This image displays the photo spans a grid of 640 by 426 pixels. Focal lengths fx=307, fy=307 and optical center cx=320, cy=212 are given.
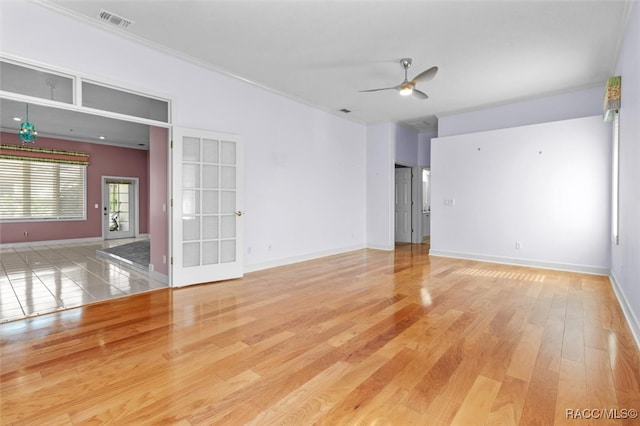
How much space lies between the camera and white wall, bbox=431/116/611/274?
500 centimetres

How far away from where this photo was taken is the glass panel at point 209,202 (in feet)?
14.8

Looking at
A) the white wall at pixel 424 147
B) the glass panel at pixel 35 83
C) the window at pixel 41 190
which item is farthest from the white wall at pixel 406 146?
the window at pixel 41 190

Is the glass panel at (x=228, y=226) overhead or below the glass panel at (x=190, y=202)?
below

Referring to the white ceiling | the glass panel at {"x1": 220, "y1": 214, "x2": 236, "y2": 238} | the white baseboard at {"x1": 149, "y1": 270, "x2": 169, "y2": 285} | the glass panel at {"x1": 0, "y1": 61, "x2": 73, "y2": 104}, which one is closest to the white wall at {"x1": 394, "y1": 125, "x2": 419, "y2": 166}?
the white ceiling

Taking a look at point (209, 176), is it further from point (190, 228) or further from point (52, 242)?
point (52, 242)

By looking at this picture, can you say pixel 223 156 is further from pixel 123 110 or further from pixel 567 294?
pixel 567 294

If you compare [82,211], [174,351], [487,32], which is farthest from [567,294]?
[82,211]

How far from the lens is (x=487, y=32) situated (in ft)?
11.8

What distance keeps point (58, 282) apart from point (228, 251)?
244 cm

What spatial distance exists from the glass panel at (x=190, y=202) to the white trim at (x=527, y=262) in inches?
196

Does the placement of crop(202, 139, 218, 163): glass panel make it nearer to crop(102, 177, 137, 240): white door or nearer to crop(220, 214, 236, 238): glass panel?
crop(220, 214, 236, 238): glass panel

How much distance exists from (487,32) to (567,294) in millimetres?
3410

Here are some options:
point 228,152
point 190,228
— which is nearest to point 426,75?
point 228,152

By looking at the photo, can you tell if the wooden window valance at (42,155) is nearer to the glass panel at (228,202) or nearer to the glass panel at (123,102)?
the glass panel at (123,102)
